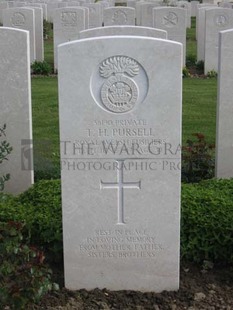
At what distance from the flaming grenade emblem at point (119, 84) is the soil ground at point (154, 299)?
3.89 feet

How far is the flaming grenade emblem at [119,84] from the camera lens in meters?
3.87

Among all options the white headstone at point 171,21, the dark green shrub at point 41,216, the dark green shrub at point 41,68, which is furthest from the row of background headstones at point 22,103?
the white headstone at point 171,21

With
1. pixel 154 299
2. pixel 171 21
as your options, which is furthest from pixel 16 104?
pixel 171 21

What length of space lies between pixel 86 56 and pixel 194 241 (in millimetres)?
1521

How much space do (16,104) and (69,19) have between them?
7542mm

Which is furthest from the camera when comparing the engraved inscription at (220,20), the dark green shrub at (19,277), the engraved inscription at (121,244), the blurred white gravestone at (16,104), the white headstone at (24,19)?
the white headstone at (24,19)

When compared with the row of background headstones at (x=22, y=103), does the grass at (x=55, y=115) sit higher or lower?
lower

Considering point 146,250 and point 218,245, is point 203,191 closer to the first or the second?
point 218,245

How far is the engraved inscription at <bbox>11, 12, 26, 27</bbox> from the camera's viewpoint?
12733 mm

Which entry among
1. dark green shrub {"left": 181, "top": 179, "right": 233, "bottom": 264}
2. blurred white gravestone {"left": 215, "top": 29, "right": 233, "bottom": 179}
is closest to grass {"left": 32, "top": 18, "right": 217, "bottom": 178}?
blurred white gravestone {"left": 215, "top": 29, "right": 233, "bottom": 179}

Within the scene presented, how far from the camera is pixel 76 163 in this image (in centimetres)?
400

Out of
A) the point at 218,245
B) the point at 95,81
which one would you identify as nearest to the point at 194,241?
the point at 218,245

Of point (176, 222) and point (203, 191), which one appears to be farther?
point (203, 191)

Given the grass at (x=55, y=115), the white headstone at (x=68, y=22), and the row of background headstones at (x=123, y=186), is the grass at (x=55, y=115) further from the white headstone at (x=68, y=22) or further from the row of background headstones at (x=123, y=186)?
the row of background headstones at (x=123, y=186)
